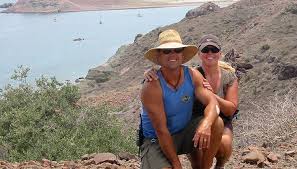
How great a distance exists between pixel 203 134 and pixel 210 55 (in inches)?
30.3

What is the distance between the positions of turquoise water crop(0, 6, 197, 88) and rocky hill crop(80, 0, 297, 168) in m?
5.66

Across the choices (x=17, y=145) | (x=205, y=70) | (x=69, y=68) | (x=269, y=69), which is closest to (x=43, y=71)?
(x=69, y=68)

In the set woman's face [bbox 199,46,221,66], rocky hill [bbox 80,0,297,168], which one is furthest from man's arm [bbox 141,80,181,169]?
rocky hill [bbox 80,0,297,168]

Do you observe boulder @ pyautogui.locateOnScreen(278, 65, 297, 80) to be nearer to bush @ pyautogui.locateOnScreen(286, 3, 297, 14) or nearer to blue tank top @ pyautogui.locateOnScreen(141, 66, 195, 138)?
bush @ pyautogui.locateOnScreen(286, 3, 297, 14)

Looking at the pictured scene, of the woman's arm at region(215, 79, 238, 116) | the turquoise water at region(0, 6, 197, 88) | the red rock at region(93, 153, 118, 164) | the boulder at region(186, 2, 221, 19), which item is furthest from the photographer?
the turquoise water at region(0, 6, 197, 88)

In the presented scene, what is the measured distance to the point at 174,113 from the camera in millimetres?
3857

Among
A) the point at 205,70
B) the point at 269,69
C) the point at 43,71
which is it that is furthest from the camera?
the point at 43,71

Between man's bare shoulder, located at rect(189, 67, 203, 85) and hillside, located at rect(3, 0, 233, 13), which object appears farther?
hillside, located at rect(3, 0, 233, 13)

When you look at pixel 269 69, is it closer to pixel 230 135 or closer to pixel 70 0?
pixel 230 135

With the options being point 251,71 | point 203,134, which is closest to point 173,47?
point 203,134

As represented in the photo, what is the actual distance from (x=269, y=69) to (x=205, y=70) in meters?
15.4

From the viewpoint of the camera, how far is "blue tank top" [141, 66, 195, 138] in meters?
3.79

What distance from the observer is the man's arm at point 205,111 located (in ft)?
12.2

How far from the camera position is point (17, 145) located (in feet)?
33.3
